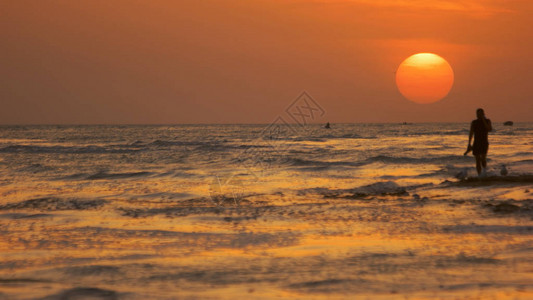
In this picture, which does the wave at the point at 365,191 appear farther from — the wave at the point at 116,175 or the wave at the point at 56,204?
the wave at the point at 116,175

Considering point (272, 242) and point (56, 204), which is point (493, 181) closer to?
point (272, 242)

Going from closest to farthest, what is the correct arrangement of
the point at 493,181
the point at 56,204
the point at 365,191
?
the point at 56,204 → the point at 365,191 → the point at 493,181

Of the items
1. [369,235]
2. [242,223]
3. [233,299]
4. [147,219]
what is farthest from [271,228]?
[233,299]

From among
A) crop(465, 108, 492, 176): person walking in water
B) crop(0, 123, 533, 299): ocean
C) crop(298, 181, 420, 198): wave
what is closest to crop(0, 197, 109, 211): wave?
crop(0, 123, 533, 299): ocean

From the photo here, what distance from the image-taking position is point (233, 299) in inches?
189

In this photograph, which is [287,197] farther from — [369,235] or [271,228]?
[369,235]

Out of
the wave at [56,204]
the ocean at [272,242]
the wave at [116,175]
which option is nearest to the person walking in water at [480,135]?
the ocean at [272,242]

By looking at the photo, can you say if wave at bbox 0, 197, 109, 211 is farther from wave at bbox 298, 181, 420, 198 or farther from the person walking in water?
the person walking in water

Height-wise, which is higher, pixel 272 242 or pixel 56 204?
pixel 272 242

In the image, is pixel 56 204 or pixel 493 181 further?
pixel 493 181

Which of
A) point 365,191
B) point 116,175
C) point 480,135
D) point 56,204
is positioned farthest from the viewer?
point 116,175

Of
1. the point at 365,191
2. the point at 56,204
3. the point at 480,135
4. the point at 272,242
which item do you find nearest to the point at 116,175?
the point at 56,204

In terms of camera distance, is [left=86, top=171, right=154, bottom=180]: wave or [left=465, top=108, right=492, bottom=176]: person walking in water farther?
[left=86, top=171, right=154, bottom=180]: wave

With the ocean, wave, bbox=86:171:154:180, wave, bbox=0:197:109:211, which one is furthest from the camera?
wave, bbox=86:171:154:180
